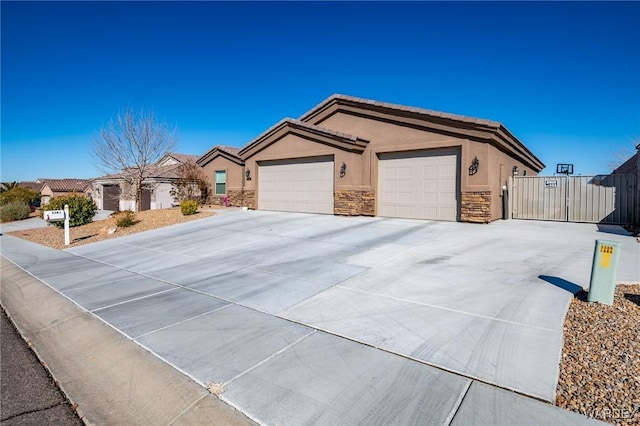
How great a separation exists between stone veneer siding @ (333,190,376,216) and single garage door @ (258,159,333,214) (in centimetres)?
72

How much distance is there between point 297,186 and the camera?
1755cm

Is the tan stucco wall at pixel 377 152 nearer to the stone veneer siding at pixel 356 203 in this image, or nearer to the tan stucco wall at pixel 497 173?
the tan stucco wall at pixel 497 173

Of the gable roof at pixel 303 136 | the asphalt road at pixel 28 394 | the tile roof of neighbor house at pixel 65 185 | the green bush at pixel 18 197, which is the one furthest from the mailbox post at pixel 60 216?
the tile roof of neighbor house at pixel 65 185

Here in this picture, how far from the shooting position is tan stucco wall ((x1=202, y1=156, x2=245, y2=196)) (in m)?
22.2

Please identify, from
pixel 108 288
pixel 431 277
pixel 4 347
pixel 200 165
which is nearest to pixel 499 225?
pixel 431 277

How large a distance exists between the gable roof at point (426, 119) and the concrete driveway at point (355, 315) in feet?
13.5

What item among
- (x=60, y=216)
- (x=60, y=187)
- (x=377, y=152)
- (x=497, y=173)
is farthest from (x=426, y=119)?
(x=60, y=187)

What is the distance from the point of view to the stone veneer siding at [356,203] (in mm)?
15180

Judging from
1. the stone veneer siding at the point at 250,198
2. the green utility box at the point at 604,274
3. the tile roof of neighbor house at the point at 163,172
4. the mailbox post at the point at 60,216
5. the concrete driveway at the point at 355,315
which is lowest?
the concrete driveway at the point at 355,315

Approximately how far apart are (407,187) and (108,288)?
11.1 meters

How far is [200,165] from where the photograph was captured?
2536cm

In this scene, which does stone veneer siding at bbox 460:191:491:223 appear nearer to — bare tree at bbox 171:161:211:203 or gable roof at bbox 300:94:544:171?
gable roof at bbox 300:94:544:171

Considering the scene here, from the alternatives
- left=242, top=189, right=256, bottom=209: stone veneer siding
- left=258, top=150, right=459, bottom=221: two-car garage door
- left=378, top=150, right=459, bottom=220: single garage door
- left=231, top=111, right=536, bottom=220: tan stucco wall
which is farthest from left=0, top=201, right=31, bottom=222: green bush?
left=378, top=150, right=459, bottom=220: single garage door

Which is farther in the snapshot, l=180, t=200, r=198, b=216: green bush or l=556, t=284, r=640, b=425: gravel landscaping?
l=180, t=200, r=198, b=216: green bush
